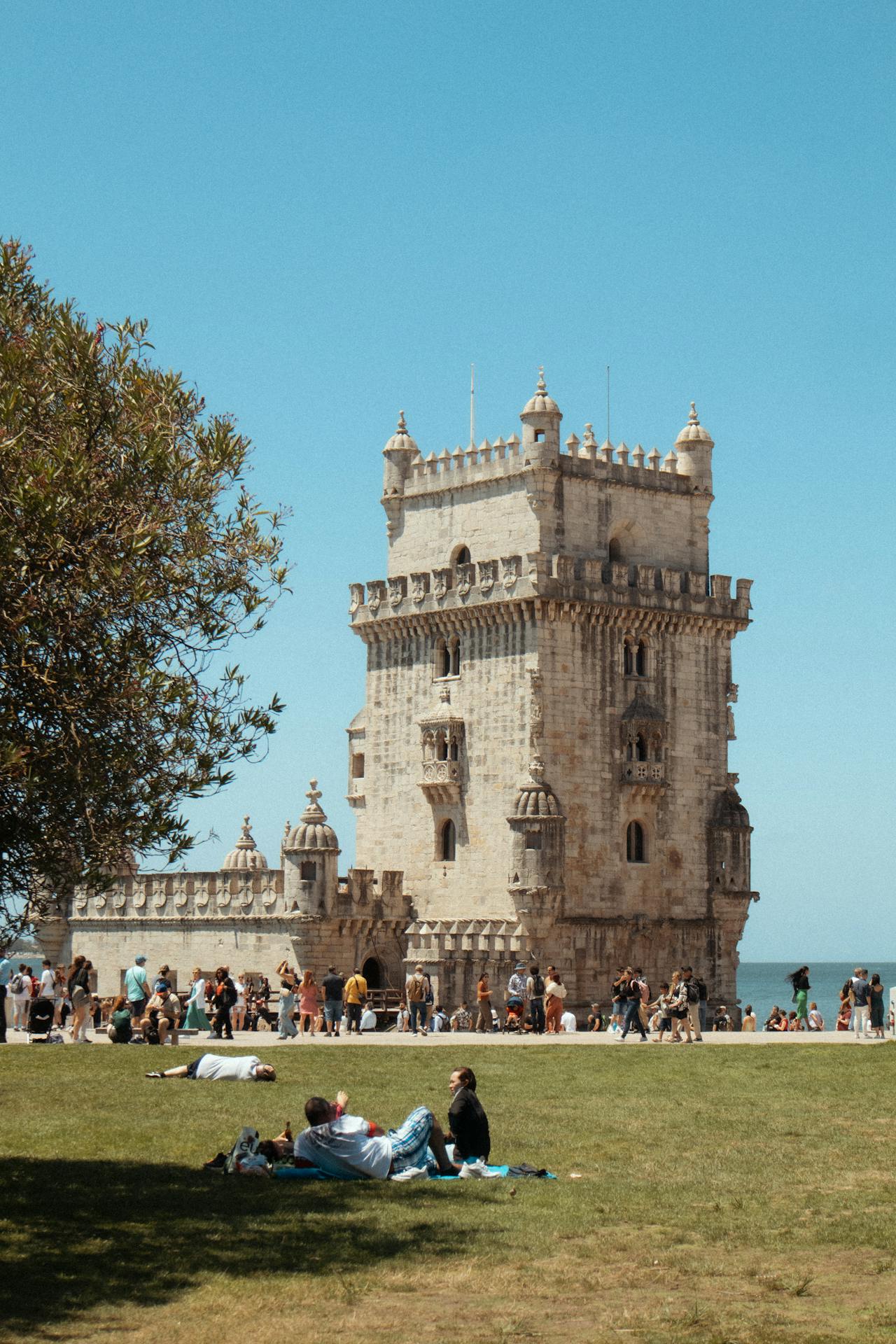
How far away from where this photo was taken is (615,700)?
198 ft

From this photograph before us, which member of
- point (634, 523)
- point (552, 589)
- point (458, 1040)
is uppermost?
point (634, 523)

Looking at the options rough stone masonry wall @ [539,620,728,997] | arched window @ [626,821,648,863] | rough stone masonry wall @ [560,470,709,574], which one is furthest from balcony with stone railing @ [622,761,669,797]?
rough stone masonry wall @ [560,470,709,574]

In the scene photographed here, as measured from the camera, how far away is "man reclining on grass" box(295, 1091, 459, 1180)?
22172mm

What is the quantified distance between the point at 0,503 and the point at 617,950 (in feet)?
135

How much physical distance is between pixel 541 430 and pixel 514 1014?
18175 millimetres

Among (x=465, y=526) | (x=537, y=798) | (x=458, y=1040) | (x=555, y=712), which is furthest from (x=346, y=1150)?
(x=465, y=526)

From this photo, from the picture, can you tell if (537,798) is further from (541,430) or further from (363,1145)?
(363,1145)

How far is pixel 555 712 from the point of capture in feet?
193

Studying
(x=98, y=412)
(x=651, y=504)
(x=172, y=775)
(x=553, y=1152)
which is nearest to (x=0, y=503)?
(x=98, y=412)

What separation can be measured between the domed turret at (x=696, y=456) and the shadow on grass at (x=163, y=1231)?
141ft

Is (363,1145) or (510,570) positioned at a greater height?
(510,570)

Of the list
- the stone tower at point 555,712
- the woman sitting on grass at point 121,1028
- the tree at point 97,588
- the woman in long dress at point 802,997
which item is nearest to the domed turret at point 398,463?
the stone tower at point 555,712

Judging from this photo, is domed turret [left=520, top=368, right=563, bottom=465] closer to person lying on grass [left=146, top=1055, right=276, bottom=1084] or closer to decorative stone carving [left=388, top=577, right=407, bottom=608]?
decorative stone carving [left=388, top=577, right=407, bottom=608]

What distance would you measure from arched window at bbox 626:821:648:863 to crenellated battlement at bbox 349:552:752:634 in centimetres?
629
